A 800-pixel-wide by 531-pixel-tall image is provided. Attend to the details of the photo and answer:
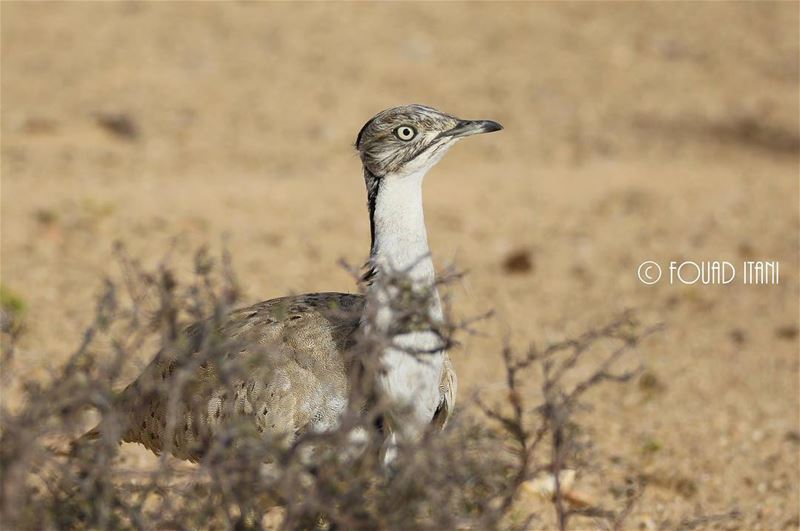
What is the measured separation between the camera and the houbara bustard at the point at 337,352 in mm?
3432

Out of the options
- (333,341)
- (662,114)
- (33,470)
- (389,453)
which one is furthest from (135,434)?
(662,114)

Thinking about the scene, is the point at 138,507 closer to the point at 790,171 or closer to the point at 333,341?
the point at 333,341

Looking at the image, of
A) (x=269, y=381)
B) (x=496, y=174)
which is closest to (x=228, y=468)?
(x=269, y=381)

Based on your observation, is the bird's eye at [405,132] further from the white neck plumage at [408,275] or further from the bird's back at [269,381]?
the bird's back at [269,381]

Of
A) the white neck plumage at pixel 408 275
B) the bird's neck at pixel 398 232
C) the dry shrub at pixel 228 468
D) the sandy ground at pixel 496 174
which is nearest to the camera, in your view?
the dry shrub at pixel 228 468

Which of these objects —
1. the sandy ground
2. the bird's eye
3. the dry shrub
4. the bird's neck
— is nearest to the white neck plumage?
the bird's neck

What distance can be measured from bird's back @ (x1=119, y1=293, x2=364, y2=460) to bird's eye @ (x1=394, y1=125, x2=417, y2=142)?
0.56 meters

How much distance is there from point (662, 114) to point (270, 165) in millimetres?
3950

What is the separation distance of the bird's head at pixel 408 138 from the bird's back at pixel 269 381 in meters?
0.47

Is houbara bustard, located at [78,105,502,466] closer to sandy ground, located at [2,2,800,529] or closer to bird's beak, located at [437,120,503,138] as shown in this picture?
bird's beak, located at [437,120,503,138]

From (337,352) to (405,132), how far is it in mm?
733

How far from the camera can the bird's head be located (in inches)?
149

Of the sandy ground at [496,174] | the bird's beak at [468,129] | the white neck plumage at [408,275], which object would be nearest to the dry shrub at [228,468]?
the white neck plumage at [408,275]

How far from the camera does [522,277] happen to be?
7.68 metres
